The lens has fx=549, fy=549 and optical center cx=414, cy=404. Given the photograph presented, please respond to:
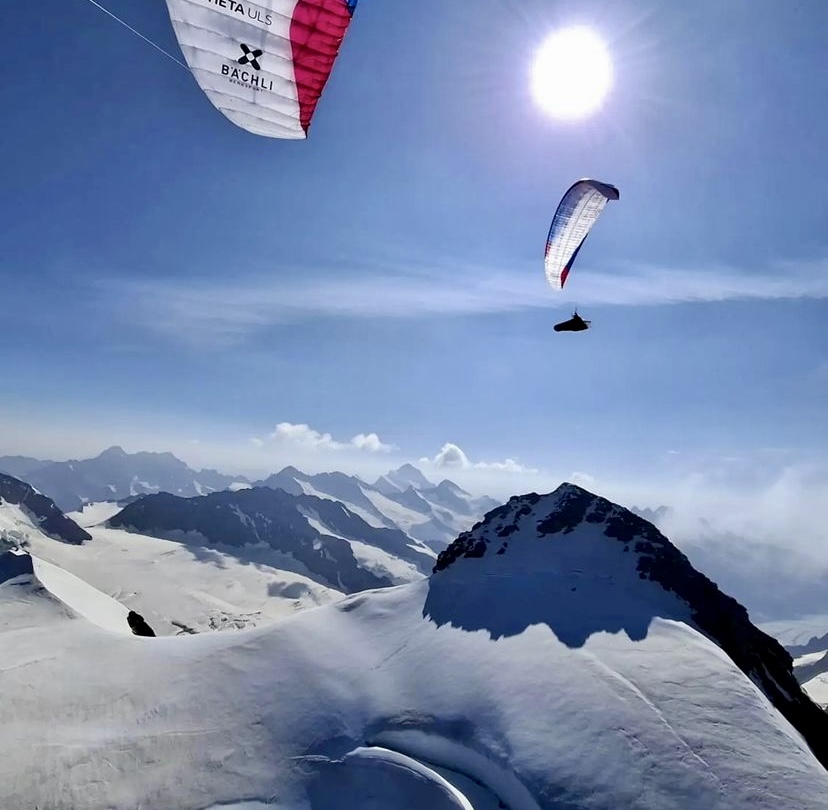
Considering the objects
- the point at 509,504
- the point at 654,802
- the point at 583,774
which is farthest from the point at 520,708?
the point at 509,504

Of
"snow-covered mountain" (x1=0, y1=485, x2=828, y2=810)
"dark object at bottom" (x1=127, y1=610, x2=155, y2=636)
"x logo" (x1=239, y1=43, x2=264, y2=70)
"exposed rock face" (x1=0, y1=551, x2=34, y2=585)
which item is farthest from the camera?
"dark object at bottom" (x1=127, y1=610, x2=155, y2=636)

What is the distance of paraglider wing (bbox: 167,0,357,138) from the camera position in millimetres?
11938

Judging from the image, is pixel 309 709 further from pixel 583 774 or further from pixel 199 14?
pixel 199 14

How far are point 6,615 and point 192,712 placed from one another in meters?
25.8

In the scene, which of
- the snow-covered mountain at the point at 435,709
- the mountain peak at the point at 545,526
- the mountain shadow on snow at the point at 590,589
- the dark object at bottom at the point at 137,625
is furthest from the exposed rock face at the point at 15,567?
the mountain peak at the point at 545,526

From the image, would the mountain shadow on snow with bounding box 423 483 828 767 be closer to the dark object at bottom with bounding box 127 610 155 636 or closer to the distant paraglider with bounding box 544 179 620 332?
the distant paraglider with bounding box 544 179 620 332

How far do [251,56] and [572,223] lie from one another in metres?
21.0

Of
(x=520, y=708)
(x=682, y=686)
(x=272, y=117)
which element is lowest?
(x=520, y=708)

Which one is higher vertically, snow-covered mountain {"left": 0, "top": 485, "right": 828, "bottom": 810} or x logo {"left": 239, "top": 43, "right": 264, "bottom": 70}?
x logo {"left": 239, "top": 43, "right": 264, "bottom": 70}

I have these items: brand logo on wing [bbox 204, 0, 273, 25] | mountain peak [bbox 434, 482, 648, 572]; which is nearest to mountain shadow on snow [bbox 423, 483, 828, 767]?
mountain peak [bbox 434, 482, 648, 572]

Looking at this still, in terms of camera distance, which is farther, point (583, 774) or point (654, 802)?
point (583, 774)

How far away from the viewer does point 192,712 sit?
2838 centimetres

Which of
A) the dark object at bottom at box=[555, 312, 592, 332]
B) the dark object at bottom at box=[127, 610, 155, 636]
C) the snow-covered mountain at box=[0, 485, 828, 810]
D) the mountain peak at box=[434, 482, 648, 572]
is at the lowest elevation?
the dark object at bottom at box=[127, 610, 155, 636]

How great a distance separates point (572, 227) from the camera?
2969 cm
